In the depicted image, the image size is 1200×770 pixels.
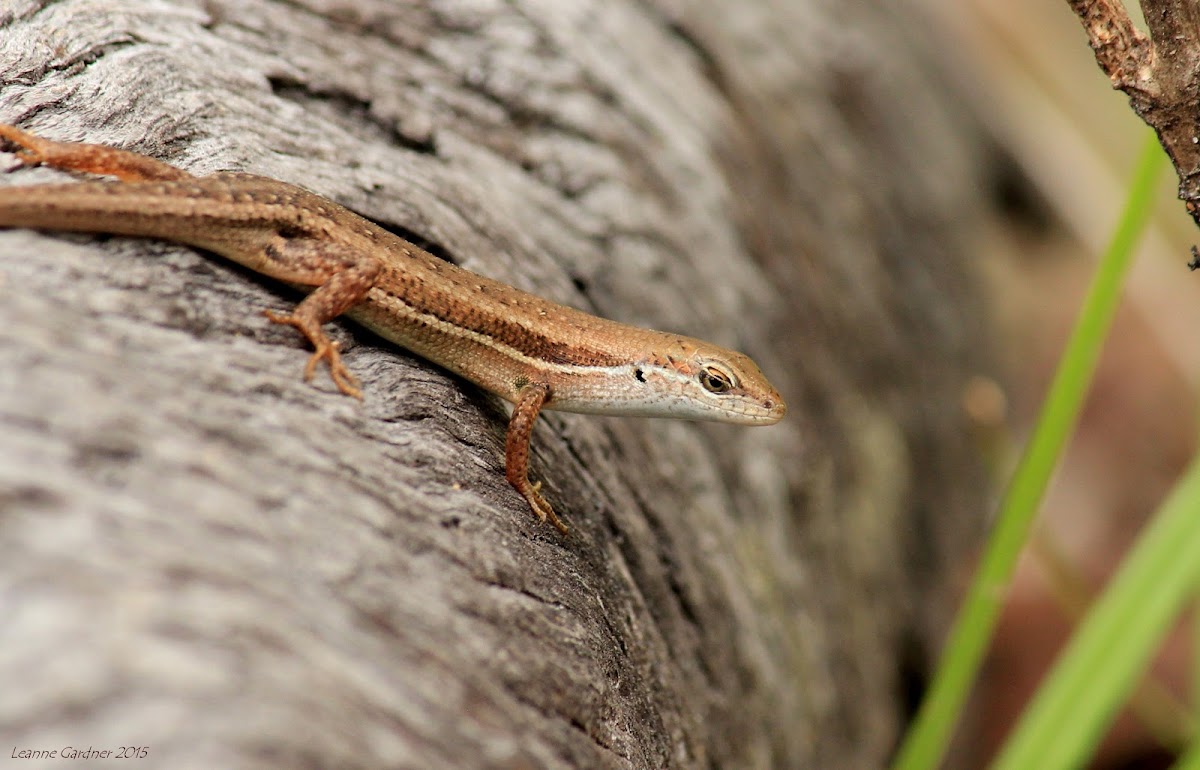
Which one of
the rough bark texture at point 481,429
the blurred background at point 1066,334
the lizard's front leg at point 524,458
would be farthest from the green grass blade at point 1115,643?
the lizard's front leg at point 524,458

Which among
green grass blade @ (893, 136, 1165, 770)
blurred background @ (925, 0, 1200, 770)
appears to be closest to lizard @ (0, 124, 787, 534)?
green grass blade @ (893, 136, 1165, 770)

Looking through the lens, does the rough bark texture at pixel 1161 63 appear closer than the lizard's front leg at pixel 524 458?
Yes

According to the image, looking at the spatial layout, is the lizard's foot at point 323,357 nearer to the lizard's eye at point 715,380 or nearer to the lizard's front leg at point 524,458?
the lizard's front leg at point 524,458

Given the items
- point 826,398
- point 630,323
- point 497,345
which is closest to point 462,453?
point 497,345

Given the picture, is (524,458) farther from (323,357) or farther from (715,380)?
(715,380)

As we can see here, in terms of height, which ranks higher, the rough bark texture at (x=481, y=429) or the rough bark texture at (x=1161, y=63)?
the rough bark texture at (x=1161, y=63)

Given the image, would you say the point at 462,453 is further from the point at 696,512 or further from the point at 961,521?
the point at 961,521
